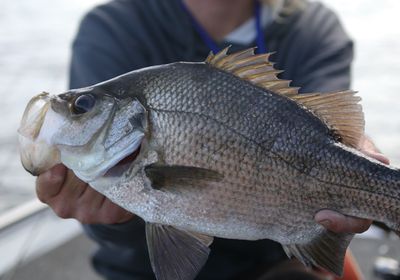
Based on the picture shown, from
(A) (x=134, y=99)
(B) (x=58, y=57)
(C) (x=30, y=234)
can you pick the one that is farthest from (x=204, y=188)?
(B) (x=58, y=57)

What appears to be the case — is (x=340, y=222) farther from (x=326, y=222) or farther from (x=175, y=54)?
(x=175, y=54)

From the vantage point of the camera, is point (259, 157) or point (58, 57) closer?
point (259, 157)

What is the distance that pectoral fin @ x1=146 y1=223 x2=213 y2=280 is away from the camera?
1173 millimetres

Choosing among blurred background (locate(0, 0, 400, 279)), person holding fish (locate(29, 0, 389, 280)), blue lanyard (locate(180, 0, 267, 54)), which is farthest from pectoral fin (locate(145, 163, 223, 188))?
blurred background (locate(0, 0, 400, 279))

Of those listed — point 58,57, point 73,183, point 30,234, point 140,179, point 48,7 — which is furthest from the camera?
point 48,7

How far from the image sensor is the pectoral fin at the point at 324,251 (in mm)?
1213

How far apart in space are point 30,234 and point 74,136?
5.94 ft

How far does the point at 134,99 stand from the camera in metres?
1.17

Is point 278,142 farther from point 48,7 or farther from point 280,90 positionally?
point 48,7

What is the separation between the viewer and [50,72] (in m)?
7.68

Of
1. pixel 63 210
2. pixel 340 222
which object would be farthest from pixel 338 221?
pixel 63 210

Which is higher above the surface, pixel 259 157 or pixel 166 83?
pixel 166 83

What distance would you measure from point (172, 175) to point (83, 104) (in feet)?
0.80

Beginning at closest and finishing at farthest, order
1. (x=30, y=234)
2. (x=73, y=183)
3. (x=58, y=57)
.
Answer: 1. (x=73, y=183)
2. (x=30, y=234)
3. (x=58, y=57)
